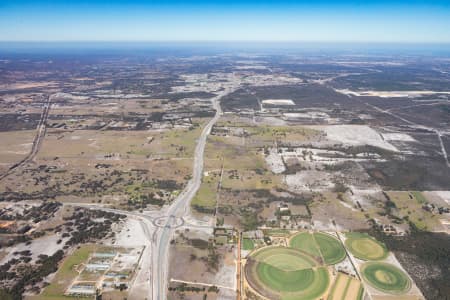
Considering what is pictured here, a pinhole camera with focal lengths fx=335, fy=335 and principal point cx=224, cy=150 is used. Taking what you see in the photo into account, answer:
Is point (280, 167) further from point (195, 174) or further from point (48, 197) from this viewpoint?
point (48, 197)

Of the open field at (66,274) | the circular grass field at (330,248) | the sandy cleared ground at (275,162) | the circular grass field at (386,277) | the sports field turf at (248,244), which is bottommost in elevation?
the circular grass field at (386,277)

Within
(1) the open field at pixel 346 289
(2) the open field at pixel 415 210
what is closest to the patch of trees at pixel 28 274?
(1) the open field at pixel 346 289

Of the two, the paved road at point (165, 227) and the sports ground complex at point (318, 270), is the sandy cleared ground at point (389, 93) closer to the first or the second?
the paved road at point (165, 227)

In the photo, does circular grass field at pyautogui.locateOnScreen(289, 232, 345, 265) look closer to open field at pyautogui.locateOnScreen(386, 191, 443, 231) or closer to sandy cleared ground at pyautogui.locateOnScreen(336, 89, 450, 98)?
open field at pyautogui.locateOnScreen(386, 191, 443, 231)

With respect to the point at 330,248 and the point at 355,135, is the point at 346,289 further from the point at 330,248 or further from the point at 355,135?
the point at 355,135

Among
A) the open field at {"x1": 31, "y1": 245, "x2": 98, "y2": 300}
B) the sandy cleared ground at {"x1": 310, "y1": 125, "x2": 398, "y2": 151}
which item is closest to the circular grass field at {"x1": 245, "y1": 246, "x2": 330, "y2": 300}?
the open field at {"x1": 31, "y1": 245, "x2": 98, "y2": 300}

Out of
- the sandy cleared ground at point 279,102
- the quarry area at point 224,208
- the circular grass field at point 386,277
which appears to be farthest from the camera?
the sandy cleared ground at point 279,102

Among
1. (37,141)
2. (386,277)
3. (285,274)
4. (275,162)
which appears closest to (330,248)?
(386,277)
